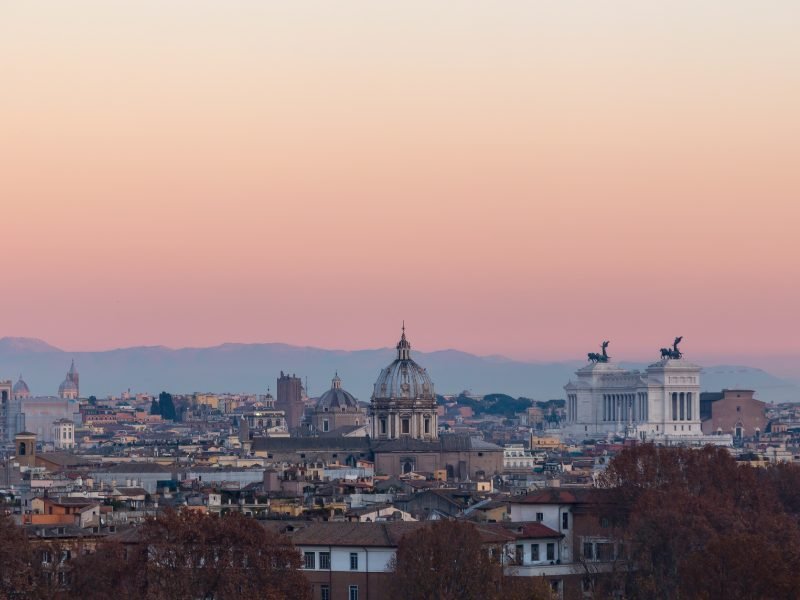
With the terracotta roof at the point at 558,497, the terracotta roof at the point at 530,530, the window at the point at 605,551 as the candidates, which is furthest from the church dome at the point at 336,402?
the window at the point at 605,551

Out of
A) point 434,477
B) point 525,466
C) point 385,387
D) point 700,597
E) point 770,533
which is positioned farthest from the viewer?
point 385,387

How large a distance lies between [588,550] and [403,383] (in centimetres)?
9041

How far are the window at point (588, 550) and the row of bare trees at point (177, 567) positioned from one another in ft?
25.7

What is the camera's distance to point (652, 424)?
196m

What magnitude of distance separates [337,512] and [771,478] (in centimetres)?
1107

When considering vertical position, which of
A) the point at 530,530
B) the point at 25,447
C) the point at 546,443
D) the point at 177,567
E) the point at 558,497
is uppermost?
the point at 546,443

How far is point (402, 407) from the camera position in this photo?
150 metres

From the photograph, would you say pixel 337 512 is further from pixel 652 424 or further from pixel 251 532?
pixel 652 424

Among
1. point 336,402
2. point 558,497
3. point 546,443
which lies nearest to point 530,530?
point 558,497

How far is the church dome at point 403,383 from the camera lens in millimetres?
150500

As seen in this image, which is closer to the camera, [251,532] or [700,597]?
[700,597]

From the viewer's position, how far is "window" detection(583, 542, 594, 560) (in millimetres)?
59750

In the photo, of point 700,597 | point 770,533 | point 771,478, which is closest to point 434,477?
point 771,478

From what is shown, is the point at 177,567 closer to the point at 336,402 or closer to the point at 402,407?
the point at 402,407
